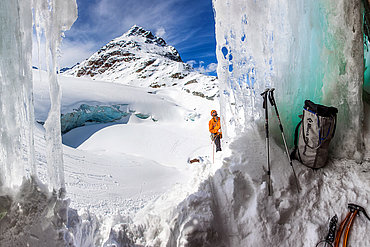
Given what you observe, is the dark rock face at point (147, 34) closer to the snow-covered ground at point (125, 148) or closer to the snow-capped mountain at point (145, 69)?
the snow-capped mountain at point (145, 69)

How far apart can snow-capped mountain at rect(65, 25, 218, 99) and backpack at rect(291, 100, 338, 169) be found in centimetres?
1534

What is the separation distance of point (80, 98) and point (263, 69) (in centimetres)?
1159

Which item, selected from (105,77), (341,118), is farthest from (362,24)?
(105,77)

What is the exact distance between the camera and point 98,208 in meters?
3.34

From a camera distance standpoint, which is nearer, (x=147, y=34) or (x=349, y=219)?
(x=349, y=219)

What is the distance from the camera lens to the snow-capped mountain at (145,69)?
22.5 metres

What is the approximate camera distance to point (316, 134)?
2264mm

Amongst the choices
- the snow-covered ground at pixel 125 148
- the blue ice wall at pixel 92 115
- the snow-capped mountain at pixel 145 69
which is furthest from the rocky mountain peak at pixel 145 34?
the blue ice wall at pixel 92 115

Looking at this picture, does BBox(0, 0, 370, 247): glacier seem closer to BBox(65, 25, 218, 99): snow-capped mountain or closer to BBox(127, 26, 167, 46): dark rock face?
BBox(65, 25, 218, 99): snow-capped mountain

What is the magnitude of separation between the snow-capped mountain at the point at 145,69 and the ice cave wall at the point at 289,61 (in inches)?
584

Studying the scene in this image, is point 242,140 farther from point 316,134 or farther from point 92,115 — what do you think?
point 92,115

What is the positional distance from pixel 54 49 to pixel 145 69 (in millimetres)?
41072

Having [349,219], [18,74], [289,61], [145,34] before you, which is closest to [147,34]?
[145,34]

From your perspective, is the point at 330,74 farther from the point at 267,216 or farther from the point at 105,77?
the point at 105,77
